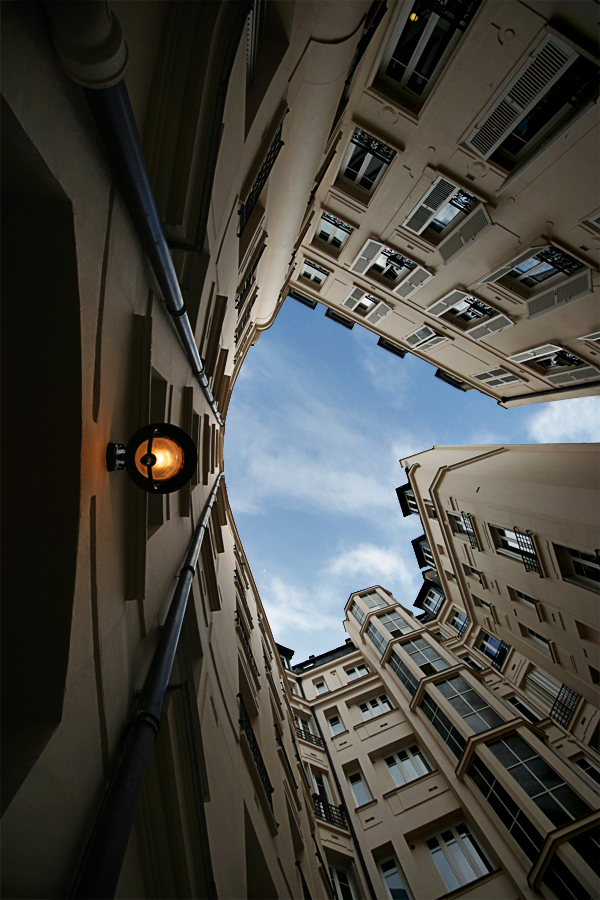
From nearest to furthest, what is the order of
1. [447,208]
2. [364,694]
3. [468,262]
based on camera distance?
[447,208]
[468,262]
[364,694]

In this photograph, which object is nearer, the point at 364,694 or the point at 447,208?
the point at 447,208

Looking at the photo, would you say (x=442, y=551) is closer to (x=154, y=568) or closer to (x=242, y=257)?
(x=242, y=257)

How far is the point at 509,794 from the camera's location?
556 inches

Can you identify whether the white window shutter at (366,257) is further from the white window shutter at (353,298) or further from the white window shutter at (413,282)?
the white window shutter at (353,298)

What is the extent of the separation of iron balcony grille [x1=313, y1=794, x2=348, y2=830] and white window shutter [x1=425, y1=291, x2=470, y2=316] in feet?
73.8

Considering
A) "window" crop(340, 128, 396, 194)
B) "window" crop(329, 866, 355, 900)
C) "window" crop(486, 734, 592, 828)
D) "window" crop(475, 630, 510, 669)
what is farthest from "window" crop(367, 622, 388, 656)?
"window" crop(340, 128, 396, 194)

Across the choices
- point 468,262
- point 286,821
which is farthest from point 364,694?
point 468,262

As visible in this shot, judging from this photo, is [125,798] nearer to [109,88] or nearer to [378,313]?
[109,88]

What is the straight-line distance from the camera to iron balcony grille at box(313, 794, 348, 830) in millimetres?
17094

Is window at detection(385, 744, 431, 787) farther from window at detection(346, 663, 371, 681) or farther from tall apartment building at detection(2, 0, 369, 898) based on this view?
tall apartment building at detection(2, 0, 369, 898)

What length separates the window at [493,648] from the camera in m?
26.5

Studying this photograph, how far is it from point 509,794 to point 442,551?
37.2ft

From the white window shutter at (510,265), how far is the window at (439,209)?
214 cm

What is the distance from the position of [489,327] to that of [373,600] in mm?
26546
